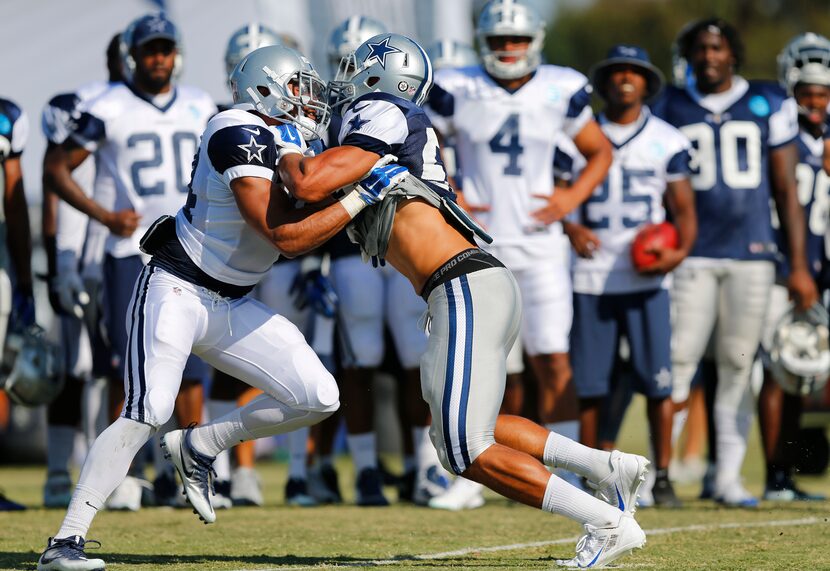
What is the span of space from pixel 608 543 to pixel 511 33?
→ 12.1 feet

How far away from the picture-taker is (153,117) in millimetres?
7984

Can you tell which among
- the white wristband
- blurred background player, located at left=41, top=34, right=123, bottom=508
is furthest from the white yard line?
blurred background player, located at left=41, top=34, right=123, bottom=508

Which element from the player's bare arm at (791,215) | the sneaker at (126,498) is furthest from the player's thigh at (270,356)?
the player's bare arm at (791,215)

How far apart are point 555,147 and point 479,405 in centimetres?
345

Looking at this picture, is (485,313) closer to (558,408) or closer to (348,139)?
(348,139)

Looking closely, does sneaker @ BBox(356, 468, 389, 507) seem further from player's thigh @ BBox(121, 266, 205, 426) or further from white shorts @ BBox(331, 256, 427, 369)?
player's thigh @ BBox(121, 266, 205, 426)

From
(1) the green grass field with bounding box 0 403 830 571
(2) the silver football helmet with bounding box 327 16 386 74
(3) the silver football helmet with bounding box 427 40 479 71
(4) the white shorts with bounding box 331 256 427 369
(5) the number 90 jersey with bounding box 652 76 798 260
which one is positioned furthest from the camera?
(3) the silver football helmet with bounding box 427 40 479 71

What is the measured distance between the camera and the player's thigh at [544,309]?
8.09m

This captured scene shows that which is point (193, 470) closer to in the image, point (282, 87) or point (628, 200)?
point (282, 87)

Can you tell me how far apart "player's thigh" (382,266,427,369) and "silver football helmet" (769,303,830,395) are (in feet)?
6.33

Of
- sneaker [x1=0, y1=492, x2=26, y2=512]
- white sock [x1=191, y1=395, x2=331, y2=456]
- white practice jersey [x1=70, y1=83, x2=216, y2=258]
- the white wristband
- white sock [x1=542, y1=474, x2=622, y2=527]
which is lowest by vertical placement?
sneaker [x1=0, y1=492, x2=26, y2=512]

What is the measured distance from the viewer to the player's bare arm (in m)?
8.35

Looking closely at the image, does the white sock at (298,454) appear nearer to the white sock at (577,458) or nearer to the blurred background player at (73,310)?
the blurred background player at (73,310)

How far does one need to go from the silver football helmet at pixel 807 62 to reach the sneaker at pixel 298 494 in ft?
11.7
